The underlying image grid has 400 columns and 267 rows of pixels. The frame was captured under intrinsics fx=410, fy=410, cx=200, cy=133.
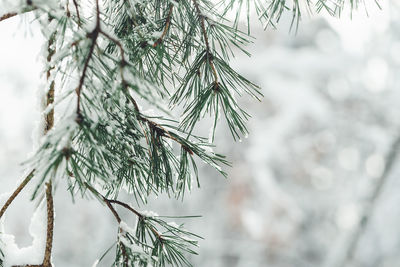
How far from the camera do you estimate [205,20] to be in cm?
82

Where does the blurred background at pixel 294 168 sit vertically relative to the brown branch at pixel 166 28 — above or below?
above

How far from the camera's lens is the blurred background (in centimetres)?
498

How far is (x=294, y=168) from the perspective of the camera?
20.2 feet

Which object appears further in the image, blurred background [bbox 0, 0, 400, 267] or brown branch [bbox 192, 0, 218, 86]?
blurred background [bbox 0, 0, 400, 267]

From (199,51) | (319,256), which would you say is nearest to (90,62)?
(199,51)

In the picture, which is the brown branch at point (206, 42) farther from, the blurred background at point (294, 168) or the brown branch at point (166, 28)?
the blurred background at point (294, 168)

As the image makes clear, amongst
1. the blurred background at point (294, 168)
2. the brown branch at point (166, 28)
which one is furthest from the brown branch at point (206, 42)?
the blurred background at point (294, 168)

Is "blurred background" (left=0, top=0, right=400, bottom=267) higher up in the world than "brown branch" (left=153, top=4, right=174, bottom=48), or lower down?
higher up

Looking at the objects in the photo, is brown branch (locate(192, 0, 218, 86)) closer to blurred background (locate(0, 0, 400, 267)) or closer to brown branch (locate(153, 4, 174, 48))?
brown branch (locate(153, 4, 174, 48))

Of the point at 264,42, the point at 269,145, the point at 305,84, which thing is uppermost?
the point at 264,42

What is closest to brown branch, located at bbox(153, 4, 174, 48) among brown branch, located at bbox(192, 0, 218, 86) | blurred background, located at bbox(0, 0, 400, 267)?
brown branch, located at bbox(192, 0, 218, 86)

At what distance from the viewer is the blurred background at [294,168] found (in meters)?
4.98

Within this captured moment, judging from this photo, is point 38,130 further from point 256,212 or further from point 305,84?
point 305,84

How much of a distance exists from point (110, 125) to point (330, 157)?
5.66m
